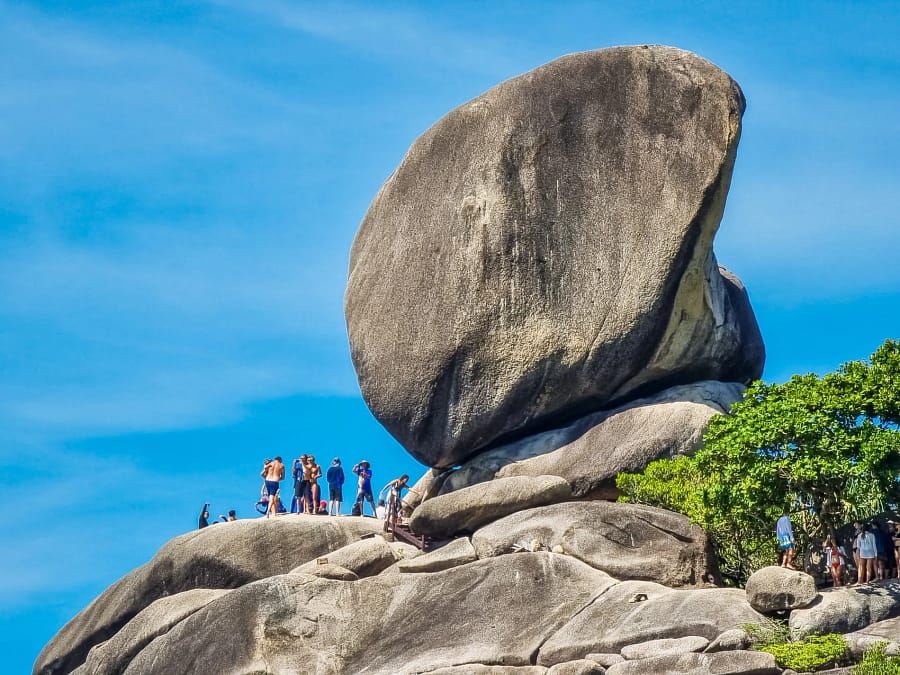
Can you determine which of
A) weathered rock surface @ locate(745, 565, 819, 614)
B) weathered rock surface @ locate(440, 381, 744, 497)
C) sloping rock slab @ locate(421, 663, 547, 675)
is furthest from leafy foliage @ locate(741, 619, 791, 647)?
weathered rock surface @ locate(440, 381, 744, 497)

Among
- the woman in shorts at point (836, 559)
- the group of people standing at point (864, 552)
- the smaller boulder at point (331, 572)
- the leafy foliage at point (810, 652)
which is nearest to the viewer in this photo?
the leafy foliage at point (810, 652)

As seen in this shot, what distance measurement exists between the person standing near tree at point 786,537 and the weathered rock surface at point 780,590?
1.56 meters

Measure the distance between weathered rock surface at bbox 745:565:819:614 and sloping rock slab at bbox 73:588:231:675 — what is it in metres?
13.3

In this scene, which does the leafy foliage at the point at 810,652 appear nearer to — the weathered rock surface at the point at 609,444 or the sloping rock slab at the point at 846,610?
the sloping rock slab at the point at 846,610

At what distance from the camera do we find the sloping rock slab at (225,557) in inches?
1551

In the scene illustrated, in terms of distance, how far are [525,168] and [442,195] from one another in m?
2.39

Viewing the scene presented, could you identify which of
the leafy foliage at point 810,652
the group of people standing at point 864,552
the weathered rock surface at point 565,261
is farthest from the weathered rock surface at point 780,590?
the weathered rock surface at point 565,261

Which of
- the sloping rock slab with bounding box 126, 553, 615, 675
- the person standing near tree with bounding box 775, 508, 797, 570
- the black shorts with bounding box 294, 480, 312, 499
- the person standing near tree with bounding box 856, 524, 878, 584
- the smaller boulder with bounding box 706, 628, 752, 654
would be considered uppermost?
the black shorts with bounding box 294, 480, 312, 499

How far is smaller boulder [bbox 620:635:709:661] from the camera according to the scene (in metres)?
28.9


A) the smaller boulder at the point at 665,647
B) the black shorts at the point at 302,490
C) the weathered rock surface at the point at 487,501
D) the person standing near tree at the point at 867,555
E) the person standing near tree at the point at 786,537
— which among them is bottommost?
the smaller boulder at the point at 665,647

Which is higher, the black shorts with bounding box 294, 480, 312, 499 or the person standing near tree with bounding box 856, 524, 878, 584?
the black shorts with bounding box 294, 480, 312, 499

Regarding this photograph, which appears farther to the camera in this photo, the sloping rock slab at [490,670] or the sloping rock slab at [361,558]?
the sloping rock slab at [361,558]

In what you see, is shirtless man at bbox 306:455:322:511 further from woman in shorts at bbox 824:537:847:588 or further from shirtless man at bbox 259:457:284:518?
woman in shorts at bbox 824:537:847:588

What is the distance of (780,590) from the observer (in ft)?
97.8
